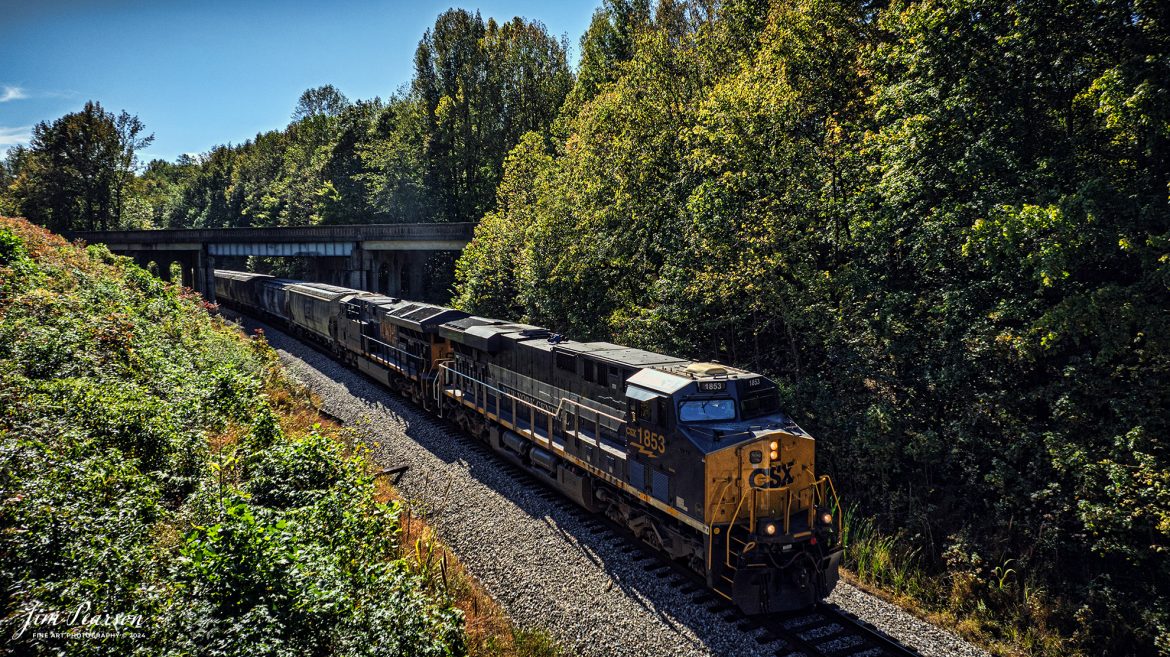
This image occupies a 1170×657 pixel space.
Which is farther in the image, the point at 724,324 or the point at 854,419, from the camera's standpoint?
the point at 724,324

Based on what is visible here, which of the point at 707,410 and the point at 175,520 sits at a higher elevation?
the point at 707,410

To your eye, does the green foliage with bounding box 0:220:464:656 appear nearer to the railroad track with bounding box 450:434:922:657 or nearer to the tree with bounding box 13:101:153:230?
the railroad track with bounding box 450:434:922:657

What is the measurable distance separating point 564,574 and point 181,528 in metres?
5.57

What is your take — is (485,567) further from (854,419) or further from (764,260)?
(764,260)

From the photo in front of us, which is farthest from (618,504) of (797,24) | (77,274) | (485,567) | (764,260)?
(77,274)

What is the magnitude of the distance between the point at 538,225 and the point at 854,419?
54.0ft

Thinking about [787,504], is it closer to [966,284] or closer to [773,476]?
[773,476]

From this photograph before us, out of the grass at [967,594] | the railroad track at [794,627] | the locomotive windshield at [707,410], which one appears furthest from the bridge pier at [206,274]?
the grass at [967,594]

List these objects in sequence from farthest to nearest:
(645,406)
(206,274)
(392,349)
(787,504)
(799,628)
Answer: (206,274) → (392,349) → (645,406) → (787,504) → (799,628)

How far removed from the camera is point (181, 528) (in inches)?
312

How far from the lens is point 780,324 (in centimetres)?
1730

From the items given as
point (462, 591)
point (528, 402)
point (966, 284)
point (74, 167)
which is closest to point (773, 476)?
point (462, 591)

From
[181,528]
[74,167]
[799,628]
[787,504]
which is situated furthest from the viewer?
[74,167]

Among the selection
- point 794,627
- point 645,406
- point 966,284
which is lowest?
point 794,627
